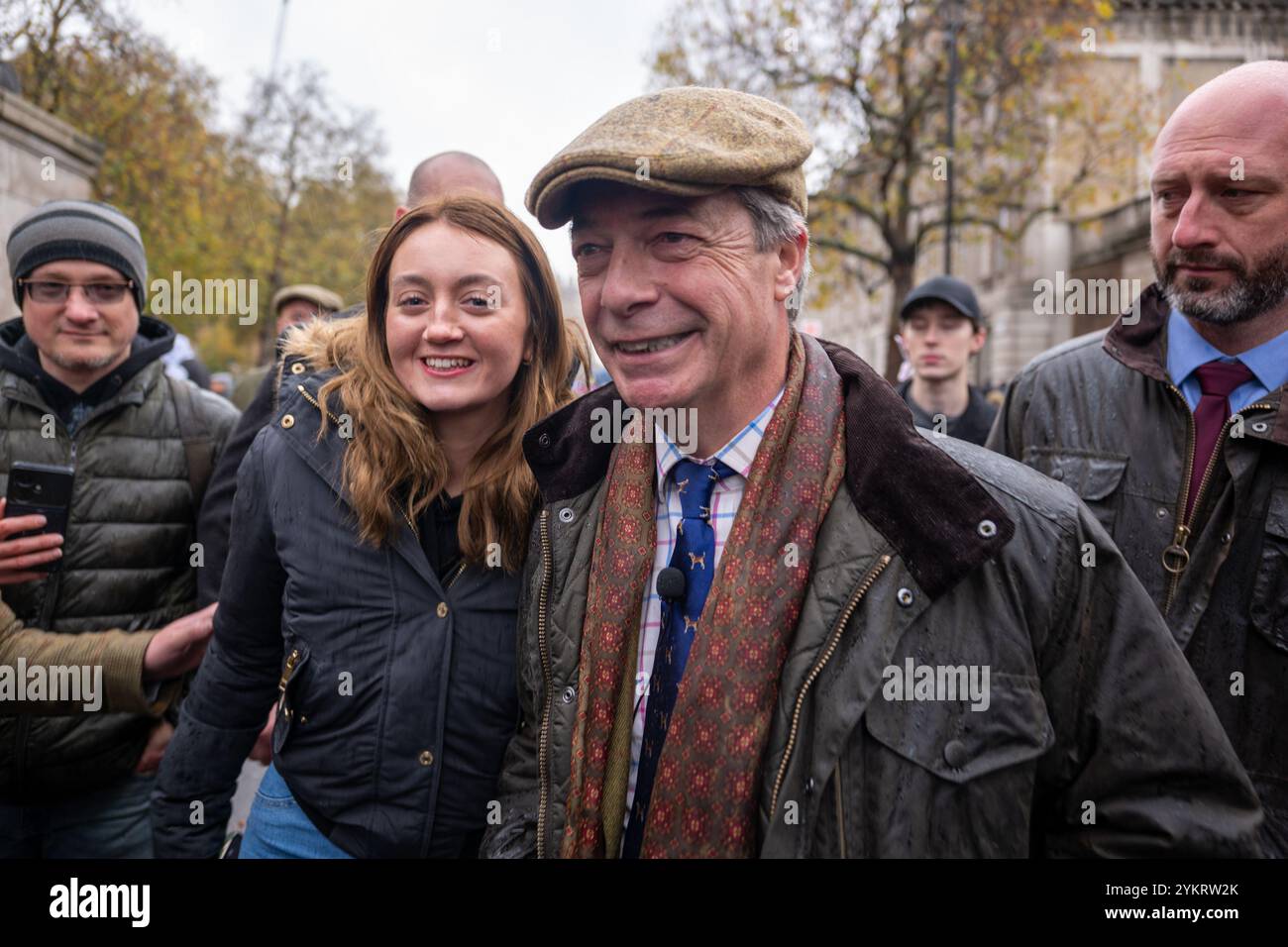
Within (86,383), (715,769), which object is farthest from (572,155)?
(86,383)

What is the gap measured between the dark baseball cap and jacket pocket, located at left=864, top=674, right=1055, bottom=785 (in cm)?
435

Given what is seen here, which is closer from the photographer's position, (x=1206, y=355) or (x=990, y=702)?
(x=990, y=702)

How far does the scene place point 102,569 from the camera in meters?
3.04

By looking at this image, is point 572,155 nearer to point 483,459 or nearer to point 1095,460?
point 483,459

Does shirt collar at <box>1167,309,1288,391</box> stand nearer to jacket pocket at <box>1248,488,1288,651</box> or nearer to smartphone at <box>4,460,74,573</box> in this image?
jacket pocket at <box>1248,488,1288,651</box>

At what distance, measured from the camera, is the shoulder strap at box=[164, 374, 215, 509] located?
10.6 ft

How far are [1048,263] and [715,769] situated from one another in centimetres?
3313

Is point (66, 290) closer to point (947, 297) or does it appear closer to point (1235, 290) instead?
point (1235, 290)

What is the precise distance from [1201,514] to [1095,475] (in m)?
0.29

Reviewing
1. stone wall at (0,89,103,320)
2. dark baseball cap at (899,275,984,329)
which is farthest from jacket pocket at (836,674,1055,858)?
stone wall at (0,89,103,320)

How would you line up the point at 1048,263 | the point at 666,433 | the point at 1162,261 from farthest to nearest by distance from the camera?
the point at 1048,263, the point at 1162,261, the point at 666,433

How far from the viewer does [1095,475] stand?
8.52 feet

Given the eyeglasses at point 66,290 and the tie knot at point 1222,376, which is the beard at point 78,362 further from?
the tie knot at point 1222,376

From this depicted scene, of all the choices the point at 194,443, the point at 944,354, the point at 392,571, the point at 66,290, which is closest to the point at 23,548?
the point at 194,443
